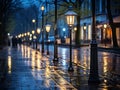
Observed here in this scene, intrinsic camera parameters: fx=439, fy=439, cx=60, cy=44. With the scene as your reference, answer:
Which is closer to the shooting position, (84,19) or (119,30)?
(119,30)

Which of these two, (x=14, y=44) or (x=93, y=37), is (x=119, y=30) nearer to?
(x=14, y=44)

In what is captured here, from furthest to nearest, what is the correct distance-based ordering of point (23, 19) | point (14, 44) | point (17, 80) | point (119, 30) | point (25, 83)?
1. point (23, 19)
2. point (14, 44)
3. point (119, 30)
4. point (17, 80)
5. point (25, 83)

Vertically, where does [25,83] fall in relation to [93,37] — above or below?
below

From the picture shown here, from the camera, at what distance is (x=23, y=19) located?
14712 centimetres

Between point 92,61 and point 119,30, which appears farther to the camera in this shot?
point 119,30

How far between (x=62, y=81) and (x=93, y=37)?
88.5 inches

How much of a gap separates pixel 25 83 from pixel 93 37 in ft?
11.2

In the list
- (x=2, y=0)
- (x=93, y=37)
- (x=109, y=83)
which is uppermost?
(x=2, y=0)

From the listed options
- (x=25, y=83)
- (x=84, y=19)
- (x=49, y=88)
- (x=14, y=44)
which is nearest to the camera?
(x=49, y=88)

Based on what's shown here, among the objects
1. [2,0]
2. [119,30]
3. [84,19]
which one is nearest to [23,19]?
[84,19]

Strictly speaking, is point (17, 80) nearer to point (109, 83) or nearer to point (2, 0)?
point (109, 83)

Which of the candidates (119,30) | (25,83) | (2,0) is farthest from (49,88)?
(119,30)

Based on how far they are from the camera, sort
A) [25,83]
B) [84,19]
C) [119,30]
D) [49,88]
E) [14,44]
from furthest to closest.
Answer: [84,19], [14,44], [119,30], [25,83], [49,88]

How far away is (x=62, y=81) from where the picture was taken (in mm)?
18375
